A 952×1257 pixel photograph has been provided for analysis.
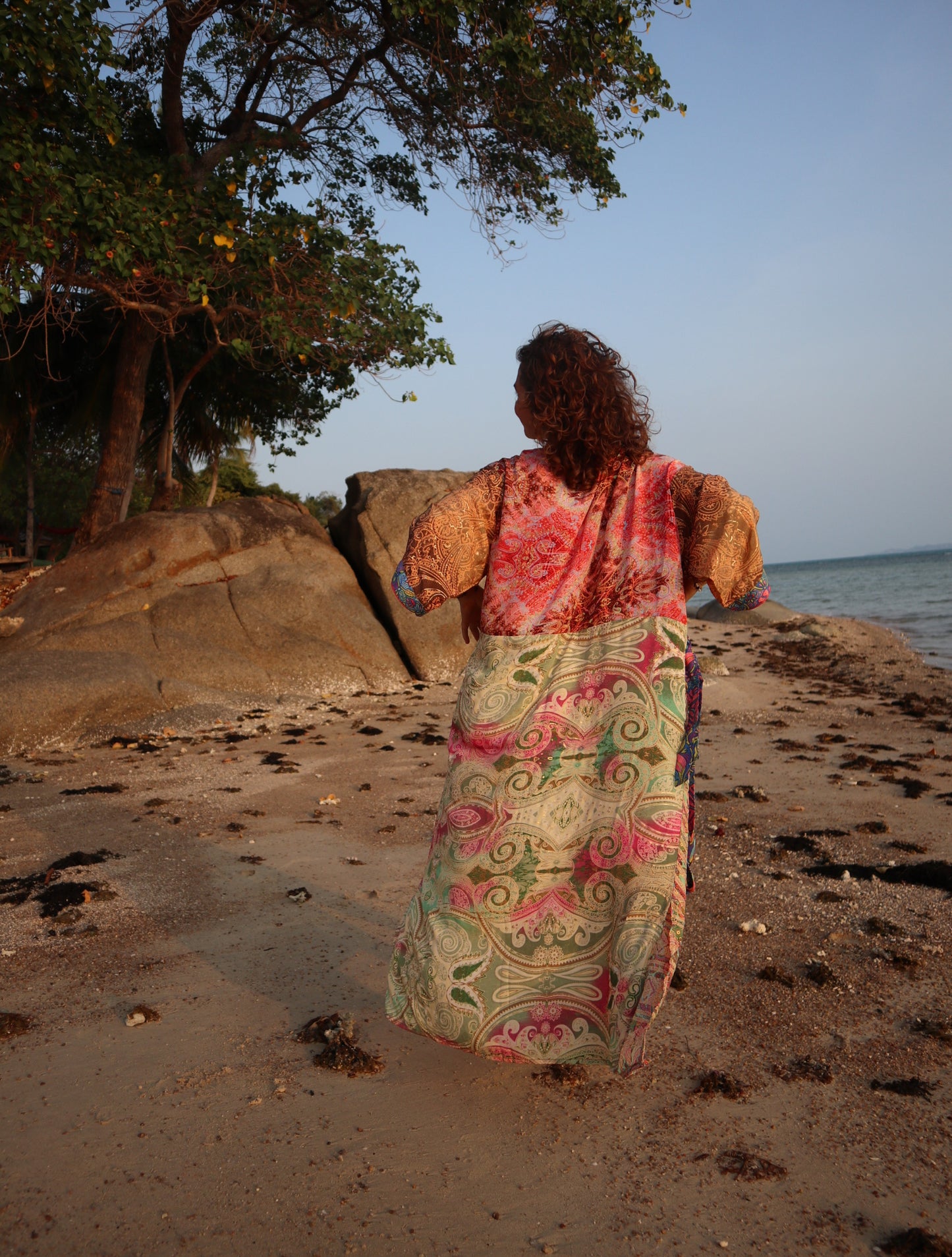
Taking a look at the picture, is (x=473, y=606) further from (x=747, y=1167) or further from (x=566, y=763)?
(x=747, y=1167)

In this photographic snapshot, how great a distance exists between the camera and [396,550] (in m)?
11.1

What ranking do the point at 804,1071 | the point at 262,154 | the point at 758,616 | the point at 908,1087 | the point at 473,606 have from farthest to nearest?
1. the point at 758,616
2. the point at 262,154
3. the point at 473,606
4. the point at 804,1071
5. the point at 908,1087

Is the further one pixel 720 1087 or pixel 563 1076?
pixel 563 1076

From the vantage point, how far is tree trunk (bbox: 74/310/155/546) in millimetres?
11375

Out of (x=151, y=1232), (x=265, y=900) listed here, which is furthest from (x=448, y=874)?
(x=265, y=900)

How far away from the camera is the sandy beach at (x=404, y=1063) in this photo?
2.04m

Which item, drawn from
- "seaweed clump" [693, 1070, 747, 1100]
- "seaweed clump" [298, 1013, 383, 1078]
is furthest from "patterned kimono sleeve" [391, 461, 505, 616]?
"seaweed clump" [693, 1070, 747, 1100]

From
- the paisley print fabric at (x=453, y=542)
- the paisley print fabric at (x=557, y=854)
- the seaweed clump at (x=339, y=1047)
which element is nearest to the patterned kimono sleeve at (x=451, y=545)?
A: the paisley print fabric at (x=453, y=542)

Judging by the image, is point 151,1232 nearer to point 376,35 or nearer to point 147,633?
point 147,633

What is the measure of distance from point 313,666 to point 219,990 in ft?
21.7

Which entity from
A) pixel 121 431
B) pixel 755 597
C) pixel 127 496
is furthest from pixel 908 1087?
pixel 121 431

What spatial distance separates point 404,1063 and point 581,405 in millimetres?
1959

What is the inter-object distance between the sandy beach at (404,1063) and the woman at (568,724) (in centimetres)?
29

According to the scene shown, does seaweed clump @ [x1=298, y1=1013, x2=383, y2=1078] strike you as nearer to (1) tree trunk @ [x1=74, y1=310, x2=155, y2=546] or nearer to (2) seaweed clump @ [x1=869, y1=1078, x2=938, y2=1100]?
(2) seaweed clump @ [x1=869, y1=1078, x2=938, y2=1100]
